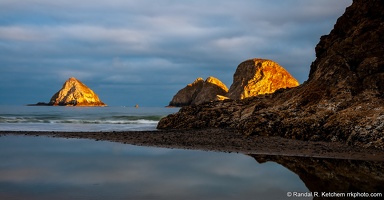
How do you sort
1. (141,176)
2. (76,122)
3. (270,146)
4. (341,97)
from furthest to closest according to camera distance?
1. (76,122)
2. (341,97)
3. (270,146)
4. (141,176)

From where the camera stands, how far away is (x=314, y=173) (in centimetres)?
1288

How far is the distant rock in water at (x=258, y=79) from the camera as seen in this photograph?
154m

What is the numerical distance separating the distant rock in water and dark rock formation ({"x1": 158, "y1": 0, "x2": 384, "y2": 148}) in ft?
385

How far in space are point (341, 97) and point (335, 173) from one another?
15431mm

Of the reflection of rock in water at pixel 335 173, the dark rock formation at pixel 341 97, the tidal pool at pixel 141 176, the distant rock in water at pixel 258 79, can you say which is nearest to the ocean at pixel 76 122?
the dark rock formation at pixel 341 97

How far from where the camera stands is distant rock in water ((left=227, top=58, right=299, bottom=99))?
504ft

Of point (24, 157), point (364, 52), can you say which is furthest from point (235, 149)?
point (364, 52)

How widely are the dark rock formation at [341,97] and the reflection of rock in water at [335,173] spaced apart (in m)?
5.60

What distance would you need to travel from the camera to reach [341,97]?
26906 mm

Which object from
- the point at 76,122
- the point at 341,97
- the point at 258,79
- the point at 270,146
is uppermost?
the point at 258,79
